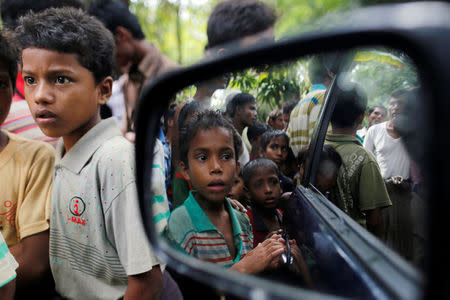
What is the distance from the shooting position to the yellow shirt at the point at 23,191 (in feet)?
6.42

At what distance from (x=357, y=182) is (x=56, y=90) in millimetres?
1506

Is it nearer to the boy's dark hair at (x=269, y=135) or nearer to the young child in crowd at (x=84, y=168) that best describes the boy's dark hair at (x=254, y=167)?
the boy's dark hair at (x=269, y=135)

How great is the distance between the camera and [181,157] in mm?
1309

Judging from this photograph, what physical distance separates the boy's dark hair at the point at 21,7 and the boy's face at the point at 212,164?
2.59 m

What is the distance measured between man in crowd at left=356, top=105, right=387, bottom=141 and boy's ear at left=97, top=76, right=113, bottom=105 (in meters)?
1.45

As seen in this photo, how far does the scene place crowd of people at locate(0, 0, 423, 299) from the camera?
1.17 meters

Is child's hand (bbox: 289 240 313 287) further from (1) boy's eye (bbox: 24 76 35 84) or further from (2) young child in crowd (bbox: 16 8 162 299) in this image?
(1) boy's eye (bbox: 24 76 35 84)

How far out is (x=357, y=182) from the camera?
4.09ft

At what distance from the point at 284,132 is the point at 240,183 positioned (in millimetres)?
250

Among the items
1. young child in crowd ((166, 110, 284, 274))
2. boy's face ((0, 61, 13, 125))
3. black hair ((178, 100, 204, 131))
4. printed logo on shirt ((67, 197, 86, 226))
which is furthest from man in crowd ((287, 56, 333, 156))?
boy's face ((0, 61, 13, 125))

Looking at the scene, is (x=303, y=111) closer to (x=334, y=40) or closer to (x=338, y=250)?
(x=338, y=250)

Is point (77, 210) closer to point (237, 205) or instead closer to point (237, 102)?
point (237, 205)

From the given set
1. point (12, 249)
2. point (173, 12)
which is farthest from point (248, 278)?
point (173, 12)

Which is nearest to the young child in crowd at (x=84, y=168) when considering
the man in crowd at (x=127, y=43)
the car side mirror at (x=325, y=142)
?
the car side mirror at (x=325, y=142)
